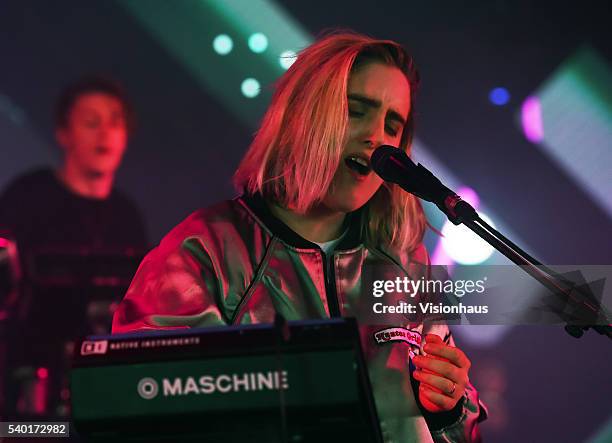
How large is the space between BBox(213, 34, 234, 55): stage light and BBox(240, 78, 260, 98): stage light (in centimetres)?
13

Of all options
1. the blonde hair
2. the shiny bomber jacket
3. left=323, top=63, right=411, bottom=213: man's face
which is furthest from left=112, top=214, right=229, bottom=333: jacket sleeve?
left=323, top=63, right=411, bottom=213: man's face

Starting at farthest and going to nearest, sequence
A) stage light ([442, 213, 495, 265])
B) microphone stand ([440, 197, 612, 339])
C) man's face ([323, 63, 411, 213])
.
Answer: stage light ([442, 213, 495, 265]) < man's face ([323, 63, 411, 213]) < microphone stand ([440, 197, 612, 339])

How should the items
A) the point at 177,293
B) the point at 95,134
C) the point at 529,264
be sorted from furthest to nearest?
the point at 95,134
the point at 177,293
the point at 529,264

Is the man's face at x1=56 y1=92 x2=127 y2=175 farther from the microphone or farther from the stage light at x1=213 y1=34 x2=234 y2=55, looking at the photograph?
the microphone

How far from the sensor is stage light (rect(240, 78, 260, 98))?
2.33 metres

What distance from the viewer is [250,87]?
92.4 inches

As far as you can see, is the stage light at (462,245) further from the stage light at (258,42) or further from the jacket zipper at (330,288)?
the stage light at (258,42)

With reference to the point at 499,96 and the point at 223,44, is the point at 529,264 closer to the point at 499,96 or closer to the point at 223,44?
the point at 499,96

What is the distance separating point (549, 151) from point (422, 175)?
1.14 meters

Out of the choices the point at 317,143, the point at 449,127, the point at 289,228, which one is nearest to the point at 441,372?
the point at 289,228

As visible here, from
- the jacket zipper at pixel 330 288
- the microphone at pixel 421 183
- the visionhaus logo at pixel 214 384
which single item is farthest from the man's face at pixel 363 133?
the visionhaus logo at pixel 214 384

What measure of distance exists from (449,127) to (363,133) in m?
0.43

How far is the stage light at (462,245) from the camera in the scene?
222 centimetres

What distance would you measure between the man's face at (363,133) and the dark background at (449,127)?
0.74 feet
